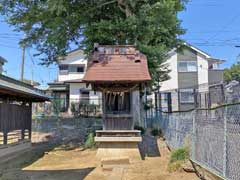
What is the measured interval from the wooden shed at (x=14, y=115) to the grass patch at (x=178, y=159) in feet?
18.4

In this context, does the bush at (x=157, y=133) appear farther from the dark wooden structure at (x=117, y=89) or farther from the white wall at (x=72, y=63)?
the white wall at (x=72, y=63)

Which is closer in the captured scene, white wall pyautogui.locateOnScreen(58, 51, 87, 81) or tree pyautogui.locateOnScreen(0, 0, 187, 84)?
tree pyautogui.locateOnScreen(0, 0, 187, 84)

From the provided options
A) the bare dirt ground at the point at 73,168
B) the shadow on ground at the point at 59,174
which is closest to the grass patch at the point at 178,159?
the bare dirt ground at the point at 73,168

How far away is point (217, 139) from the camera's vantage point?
618 centimetres

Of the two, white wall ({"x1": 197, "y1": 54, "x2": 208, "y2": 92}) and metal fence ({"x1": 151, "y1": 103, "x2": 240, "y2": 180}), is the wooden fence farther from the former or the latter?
white wall ({"x1": 197, "y1": 54, "x2": 208, "y2": 92})

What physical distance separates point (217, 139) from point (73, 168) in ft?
15.8

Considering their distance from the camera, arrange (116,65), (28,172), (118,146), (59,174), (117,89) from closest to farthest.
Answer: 1. (59,174)
2. (28,172)
3. (118,146)
4. (117,89)
5. (116,65)

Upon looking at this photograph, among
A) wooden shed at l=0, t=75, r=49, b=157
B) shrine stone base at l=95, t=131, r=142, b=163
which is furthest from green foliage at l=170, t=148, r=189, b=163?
wooden shed at l=0, t=75, r=49, b=157

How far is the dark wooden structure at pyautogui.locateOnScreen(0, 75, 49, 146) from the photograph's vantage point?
38.1 ft

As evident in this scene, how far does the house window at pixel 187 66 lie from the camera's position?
Answer: 33.9 metres

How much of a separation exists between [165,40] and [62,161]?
9126 millimetres

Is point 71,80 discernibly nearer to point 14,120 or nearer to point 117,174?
point 14,120

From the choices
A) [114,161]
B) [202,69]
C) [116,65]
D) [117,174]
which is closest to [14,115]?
[116,65]

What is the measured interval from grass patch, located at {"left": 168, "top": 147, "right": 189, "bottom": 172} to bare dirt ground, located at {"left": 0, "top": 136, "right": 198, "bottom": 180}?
7.6 inches
